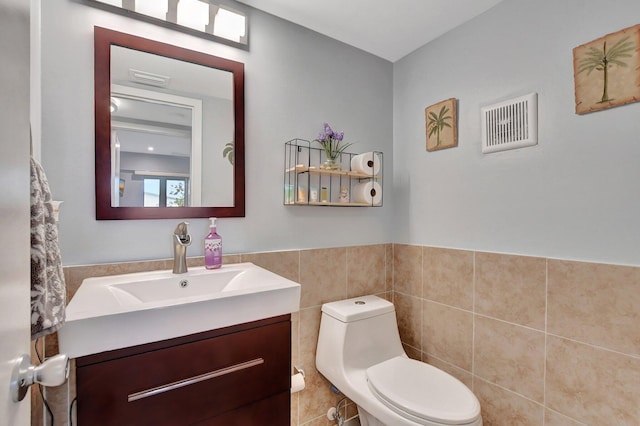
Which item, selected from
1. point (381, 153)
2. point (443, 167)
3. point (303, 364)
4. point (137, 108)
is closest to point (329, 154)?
point (381, 153)

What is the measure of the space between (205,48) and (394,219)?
4.74 feet

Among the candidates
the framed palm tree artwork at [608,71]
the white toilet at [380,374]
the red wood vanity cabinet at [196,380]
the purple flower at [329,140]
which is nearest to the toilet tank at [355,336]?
the white toilet at [380,374]

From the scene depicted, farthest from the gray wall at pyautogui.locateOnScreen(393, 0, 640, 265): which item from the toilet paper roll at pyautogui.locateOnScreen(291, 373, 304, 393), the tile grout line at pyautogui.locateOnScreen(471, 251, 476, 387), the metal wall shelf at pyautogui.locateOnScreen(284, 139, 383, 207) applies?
the toilet paper roll at pyautogui.locateOnScreen(291, 373, 304, 393)

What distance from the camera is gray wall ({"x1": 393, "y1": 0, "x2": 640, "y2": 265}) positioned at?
113cm

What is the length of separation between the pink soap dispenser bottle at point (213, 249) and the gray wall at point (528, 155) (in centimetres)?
116

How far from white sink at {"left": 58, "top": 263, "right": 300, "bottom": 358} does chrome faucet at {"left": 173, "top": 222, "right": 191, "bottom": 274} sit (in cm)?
3

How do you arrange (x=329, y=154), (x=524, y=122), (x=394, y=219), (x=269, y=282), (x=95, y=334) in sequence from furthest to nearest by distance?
(x=394, y=219)
(x=329, y=154)
(x=524, y=122)
(x=269, y=282)
(x=95, y=334)

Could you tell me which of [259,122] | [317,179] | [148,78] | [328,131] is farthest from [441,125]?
[148,78]

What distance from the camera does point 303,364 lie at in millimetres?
1595

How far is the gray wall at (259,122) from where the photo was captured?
3.65ft

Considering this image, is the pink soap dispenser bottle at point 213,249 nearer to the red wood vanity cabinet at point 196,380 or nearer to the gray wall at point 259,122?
the gray wall at point 259,122

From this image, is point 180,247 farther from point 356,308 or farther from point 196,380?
point 356,308

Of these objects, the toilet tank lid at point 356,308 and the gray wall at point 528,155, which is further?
the toilet tank lid at point 356,308

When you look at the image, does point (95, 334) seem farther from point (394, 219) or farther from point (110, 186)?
point (394, 219)
